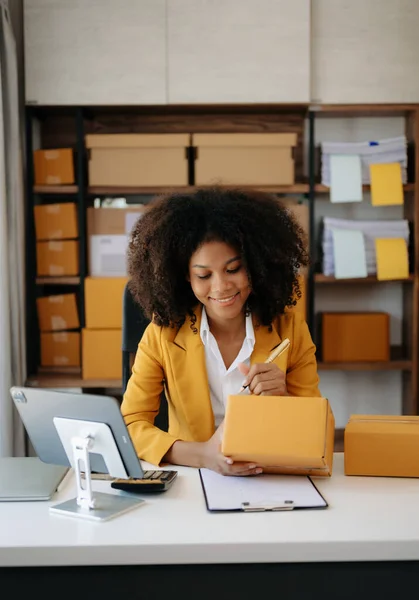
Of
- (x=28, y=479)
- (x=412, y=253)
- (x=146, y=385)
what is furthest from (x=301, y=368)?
(x=412, y=253)

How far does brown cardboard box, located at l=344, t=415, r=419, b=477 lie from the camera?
4.61 ft

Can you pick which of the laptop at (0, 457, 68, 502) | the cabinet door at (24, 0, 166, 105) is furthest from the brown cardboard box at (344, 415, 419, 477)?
the cabinet door at (24, 0, 166, 105)

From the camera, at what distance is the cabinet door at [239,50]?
3.08m

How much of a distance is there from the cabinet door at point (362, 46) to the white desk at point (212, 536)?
91.9 inches

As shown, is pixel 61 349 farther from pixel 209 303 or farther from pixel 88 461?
pixel 88 461

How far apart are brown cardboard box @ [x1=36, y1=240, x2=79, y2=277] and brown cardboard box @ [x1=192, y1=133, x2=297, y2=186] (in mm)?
667

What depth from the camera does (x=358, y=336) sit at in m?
3.27

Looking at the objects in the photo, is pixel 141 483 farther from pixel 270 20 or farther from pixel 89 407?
pixel 270 20

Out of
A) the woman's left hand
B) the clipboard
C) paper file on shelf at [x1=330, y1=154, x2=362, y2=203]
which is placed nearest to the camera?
the clipboard

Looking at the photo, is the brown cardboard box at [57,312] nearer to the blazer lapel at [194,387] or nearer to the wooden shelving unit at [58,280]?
the wooden shelving unit at [58,280]

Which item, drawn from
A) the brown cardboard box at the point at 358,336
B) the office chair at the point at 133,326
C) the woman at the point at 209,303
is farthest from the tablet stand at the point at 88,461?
the brown cardboard box at the point at 358,336

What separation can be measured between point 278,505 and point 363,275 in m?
2.11

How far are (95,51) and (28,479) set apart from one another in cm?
226

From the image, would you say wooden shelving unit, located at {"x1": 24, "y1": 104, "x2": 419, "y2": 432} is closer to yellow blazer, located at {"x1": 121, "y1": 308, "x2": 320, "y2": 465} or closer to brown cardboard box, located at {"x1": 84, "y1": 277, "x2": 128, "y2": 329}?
brown cardboard box, located at {"x1": 84, "y1": 277, "x2": 128, "y2": 329}
